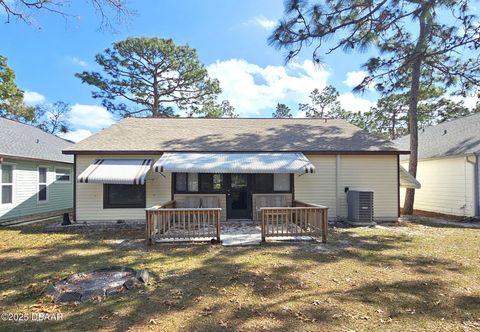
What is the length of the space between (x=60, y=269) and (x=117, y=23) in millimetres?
5720

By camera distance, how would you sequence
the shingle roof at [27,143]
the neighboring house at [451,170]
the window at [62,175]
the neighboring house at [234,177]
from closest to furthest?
1. the neighboring house at [234,177]
2. the shingle roof at [27,143]
3. the neighboring house at [451,170]
4. the window at [62,175]

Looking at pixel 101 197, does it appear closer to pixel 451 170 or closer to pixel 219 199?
pixel 219 199

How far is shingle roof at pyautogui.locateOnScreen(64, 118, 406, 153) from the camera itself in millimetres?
13141

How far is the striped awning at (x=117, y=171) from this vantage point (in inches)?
448

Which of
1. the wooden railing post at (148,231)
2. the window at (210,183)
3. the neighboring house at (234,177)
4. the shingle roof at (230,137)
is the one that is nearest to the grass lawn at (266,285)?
the wooden railing post at (148,231)

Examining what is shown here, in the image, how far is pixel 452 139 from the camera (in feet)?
56.2

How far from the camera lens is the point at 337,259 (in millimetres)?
7352

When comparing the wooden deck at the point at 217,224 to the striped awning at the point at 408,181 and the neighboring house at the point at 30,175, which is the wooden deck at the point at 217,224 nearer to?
the striped awning at the point at 408,181

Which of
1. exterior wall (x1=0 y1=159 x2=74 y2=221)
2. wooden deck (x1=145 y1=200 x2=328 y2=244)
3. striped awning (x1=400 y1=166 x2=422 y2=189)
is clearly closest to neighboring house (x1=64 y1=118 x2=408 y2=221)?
striped awning (x1=400 y1=166 x2=422 y2=189)

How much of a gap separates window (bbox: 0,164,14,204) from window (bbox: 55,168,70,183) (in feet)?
12.0

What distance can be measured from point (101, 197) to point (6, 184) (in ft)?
15.1

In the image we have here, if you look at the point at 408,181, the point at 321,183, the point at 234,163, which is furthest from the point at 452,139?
the point at 234,163

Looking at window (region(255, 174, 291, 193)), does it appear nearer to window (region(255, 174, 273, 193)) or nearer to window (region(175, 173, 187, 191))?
window (region(255, 174, 273, 193))

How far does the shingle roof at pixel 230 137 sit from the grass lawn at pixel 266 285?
189 inches
